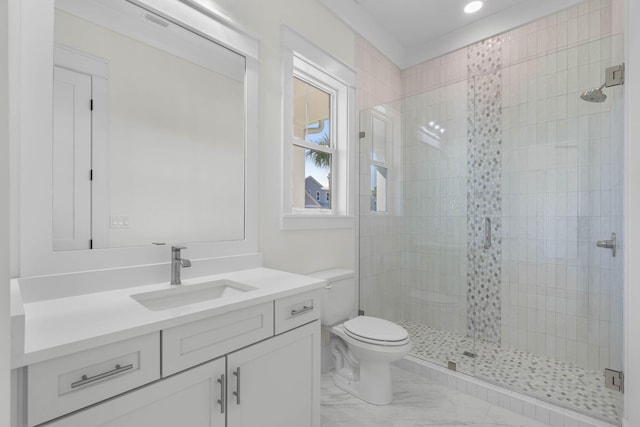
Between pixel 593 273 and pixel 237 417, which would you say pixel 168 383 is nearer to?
pixel 237 417

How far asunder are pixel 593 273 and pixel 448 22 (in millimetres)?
2271

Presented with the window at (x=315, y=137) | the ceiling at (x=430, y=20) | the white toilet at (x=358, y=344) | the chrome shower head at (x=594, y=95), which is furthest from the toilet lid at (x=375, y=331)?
the ceiling at (x=430, y=20)

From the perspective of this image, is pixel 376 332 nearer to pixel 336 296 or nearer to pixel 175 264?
pixel 336 296

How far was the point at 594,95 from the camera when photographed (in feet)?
6.08

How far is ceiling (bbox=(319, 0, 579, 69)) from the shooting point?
2.45m

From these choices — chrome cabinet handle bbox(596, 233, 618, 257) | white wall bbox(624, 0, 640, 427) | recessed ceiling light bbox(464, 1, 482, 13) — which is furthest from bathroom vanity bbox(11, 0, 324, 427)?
recessed ceiling light bbox(464, 1, 482, 13)

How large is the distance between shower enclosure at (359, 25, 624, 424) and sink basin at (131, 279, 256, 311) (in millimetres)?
1422

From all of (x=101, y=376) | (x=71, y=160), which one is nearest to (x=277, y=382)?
(x=101, y=376)

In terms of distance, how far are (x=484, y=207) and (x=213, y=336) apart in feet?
6.92

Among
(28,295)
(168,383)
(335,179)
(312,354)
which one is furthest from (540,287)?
(28,295)

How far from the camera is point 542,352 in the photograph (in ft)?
7.62

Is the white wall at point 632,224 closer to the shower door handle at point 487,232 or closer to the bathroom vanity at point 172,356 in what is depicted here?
the shower door handle at point 487,232

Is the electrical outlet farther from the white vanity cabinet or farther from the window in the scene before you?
the window

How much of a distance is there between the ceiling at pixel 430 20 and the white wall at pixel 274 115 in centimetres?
34
